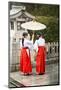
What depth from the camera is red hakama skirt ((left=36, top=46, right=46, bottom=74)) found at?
209 cm

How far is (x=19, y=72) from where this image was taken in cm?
203

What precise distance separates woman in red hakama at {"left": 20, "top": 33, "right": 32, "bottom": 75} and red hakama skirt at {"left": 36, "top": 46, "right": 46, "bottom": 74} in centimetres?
8

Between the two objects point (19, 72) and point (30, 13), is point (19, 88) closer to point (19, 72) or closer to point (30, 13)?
point (19, 72)

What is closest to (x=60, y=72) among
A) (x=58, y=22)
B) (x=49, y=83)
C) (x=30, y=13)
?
(x=49, y=83)

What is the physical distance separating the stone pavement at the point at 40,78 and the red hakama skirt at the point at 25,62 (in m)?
0.05

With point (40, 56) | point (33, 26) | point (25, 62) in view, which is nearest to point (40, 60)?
point (40, 56)

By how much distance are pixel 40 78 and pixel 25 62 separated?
21 centimetres

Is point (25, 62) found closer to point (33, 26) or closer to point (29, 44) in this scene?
point (29, 44)

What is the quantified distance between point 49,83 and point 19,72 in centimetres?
32

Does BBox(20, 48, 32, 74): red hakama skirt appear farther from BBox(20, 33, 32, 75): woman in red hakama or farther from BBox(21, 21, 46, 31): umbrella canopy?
BBox(21, 21, 46, 31): umbrella canopy

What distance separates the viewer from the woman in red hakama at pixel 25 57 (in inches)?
80.5

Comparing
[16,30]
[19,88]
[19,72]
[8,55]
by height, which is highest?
[16,30]

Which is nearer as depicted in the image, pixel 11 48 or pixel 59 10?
pixel 11 48

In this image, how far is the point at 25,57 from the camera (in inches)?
80.9
